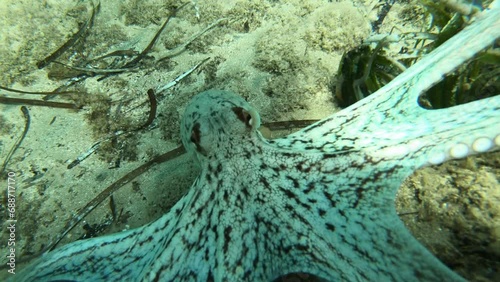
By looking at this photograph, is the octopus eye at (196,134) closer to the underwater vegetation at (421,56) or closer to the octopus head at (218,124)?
the octopus head at (218,124)

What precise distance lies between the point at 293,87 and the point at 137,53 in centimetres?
229

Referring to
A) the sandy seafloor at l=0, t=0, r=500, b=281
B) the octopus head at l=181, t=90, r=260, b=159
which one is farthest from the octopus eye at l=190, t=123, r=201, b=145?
the sandy seafloor at l=0, t=0, r=500, b=281

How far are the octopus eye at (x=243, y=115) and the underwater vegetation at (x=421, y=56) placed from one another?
1574 mm

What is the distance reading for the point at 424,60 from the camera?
210 centimetres

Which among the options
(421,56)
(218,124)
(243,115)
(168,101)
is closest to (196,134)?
(218,124)

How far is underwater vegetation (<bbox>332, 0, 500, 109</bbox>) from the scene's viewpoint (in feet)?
8.48

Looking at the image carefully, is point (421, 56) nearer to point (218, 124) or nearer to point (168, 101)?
point (218, 124)

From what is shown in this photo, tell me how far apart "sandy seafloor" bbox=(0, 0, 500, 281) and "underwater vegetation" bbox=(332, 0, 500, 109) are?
0.79 ft

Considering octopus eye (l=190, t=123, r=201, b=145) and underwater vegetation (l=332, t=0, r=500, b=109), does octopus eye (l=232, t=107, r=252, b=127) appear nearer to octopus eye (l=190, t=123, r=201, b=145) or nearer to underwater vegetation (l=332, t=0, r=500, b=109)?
octopus eye (l=190, t=123, r=201, b=145)

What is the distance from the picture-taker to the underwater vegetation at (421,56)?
258 cm

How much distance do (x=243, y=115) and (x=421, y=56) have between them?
2251mm

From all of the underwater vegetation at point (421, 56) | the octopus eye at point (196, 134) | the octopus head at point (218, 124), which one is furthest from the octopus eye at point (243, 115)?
the underwater vegetation at point (421, 56)

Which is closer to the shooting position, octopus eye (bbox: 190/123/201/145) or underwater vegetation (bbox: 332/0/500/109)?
octopus eye (bbox: 190/123/201/145)

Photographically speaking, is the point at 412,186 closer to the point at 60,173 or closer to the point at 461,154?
the point at 461,154
